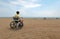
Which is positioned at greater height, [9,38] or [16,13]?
[16,13]

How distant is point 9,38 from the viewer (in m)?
10.3

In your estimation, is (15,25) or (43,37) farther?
(15,25)

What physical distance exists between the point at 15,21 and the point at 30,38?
379 centimetres

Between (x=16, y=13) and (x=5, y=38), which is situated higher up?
(x=16, y=13)


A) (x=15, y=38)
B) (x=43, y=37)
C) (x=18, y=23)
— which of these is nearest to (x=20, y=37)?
(x=15, y=38)

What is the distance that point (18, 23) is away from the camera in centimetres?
1384

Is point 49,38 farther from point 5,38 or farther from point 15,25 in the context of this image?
point 15,25

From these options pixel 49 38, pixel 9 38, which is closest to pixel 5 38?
pixel 9 38

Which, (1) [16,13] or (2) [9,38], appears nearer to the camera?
(2) [9,38]

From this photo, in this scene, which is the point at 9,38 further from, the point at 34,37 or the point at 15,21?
the point at 15,21

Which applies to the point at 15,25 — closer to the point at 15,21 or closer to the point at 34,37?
the point at 15,21

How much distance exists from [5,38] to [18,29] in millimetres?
3653

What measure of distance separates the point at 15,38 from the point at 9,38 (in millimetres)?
393

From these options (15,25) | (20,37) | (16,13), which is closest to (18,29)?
(15,25)
